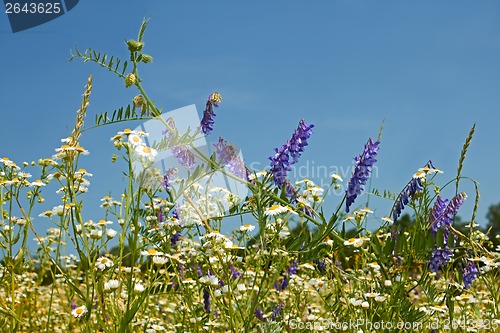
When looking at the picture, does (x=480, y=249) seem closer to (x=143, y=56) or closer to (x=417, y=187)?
(x=417, y=187)

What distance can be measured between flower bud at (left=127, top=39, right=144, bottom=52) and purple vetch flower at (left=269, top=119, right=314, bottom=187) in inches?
39.8

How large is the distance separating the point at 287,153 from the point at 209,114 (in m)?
0.56

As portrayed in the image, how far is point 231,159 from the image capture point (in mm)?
3816

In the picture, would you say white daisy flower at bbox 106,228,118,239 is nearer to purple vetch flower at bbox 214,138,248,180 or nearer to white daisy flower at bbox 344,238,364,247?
purple vetch flower at bbox 214,138,248,180

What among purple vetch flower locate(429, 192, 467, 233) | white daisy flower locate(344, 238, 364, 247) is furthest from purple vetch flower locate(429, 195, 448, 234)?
white daisy flower locate(344, 238, 364, 247)

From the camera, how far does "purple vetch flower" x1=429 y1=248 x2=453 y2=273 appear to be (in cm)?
382

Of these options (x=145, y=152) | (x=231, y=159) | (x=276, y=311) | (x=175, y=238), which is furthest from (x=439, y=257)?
(x=145, y=152)

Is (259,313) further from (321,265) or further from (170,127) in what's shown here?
(170,127)

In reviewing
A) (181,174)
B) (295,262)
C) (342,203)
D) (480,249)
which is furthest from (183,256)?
(480,249)

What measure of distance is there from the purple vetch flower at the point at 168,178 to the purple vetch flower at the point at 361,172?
1103mm

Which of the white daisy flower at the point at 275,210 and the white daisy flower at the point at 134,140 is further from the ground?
the white daisy flower at the point at 134,140

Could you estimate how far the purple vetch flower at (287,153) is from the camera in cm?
364

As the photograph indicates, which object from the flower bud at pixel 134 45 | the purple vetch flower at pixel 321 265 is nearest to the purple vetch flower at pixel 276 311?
the purple vetch flower at pixel 321 265

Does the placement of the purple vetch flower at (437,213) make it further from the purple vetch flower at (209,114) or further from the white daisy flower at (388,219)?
the purple vetch flower at (209,114)
